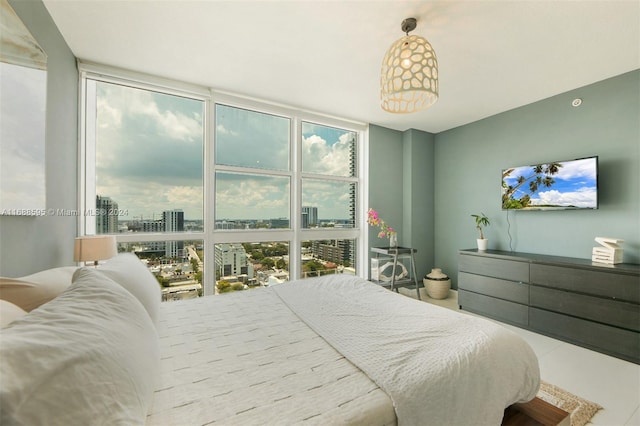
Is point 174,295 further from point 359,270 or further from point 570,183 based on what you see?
point 570,183

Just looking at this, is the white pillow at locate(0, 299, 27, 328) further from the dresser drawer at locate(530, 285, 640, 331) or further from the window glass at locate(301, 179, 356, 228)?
the dresser drawer at locate(530, 285, 640, 331)

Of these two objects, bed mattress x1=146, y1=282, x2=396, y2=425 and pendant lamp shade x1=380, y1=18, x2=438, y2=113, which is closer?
bed mattress x1=146, y1=282, x2=396, y2=425

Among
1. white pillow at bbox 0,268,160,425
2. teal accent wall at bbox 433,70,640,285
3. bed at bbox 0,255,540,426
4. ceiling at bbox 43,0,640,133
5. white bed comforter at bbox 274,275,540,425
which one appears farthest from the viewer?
teal accent wall at bbox 433,70,640,285

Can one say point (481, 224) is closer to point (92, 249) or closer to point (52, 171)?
point (92, 249)

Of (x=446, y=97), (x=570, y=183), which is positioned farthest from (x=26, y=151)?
(x=570, y=183)

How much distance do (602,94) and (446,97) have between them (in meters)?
1.46

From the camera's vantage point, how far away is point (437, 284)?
381cm

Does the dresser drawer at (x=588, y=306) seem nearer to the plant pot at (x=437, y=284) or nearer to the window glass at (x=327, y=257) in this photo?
the plant pot at (x=437, y=284)

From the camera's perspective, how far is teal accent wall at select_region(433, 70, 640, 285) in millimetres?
2516

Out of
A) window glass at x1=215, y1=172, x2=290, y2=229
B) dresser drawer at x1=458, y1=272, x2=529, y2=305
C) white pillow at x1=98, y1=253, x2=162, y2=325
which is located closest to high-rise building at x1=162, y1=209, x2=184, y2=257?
window glass at x1=215, y1=172, x2=290, y2=229

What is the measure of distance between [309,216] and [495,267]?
92.7 inches

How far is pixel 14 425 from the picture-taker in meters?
0.43

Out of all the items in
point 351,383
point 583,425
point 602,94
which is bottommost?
point 583,425

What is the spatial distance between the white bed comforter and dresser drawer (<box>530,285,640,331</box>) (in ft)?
5.74
